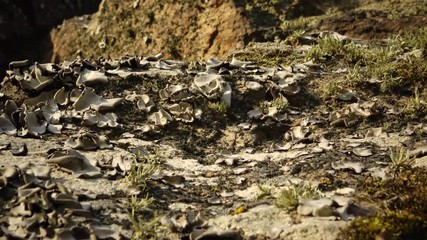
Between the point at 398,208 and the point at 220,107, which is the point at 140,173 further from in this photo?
the point at 398,208

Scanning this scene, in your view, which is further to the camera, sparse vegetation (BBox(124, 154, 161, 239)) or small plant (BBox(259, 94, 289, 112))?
small plant (BBox(259, 94, 289, 112))

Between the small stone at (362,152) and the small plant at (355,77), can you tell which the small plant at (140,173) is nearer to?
the small stone at (362,152)

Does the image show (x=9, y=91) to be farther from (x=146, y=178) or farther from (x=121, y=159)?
(x=146, y=178)

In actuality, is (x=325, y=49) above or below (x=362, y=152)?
above

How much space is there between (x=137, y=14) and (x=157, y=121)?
6506 mm

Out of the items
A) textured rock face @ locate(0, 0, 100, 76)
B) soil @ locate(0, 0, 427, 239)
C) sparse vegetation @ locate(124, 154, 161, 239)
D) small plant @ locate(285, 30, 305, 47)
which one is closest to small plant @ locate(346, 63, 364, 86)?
A: soil @ locate(0, 0, 427, 239)

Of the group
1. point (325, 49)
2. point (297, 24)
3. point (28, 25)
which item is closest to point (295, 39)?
point (325, 49)

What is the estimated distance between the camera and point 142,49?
11.2 m

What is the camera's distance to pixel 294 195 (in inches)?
145

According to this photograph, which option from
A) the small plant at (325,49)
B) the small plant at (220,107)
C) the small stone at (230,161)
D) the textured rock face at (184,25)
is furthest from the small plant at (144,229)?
the textured rock face at (184,25)

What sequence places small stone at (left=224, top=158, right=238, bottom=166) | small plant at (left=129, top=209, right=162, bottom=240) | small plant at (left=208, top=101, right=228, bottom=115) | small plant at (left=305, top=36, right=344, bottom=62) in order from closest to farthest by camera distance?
small plant at (left=129, top=209, right=162, bottom=240) → small stone at (left=224, top=158, right=238, bottom=166) → small plant at (left=208, top=101, right=228, bottom=115) → small plant at (left=305, top=36, right=344, bottom=62)

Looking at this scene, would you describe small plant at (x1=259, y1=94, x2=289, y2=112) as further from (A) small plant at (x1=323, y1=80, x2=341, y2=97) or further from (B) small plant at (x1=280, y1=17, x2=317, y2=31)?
(B) small plant at (x1=280, y1=17, x2=317, y2=31)

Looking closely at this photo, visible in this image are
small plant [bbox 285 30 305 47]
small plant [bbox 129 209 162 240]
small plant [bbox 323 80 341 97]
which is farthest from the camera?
small plant [bbox 285 30 305 47]

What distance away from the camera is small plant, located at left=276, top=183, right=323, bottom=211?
3.64m
